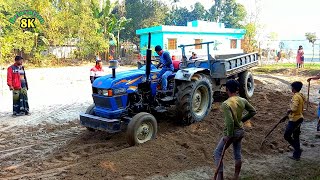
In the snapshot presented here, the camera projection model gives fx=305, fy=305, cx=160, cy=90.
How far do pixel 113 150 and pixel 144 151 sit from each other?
73 cm

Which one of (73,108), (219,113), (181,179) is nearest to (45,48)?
(73,108)

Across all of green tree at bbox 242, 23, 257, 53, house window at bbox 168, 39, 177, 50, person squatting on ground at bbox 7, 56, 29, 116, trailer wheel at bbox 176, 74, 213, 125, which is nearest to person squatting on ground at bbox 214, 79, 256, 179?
trailer wheel at bbox 176, 74, 213, 125

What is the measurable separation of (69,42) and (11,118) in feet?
75.6

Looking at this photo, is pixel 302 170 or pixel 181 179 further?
pixel 302 170

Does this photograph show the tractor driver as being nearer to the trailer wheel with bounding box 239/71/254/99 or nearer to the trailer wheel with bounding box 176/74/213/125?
the trailer wheel with bounding box 176/74/213/125

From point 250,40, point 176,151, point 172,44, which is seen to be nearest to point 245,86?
point 176,151

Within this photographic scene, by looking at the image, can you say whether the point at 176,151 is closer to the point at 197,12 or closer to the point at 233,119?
the point at 233,119

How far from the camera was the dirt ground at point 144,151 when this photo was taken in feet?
15.9

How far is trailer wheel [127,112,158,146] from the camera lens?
18.5ft

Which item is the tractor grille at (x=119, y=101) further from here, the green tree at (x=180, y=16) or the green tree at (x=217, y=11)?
the green tree at (x=217, y=11)

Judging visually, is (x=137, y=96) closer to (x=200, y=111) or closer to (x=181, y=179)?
(x=200, y=111)

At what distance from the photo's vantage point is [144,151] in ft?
17.9

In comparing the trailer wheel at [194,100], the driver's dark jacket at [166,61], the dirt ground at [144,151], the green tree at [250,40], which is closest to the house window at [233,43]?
the green tree at [250,40]

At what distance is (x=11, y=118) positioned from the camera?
8547 mm
